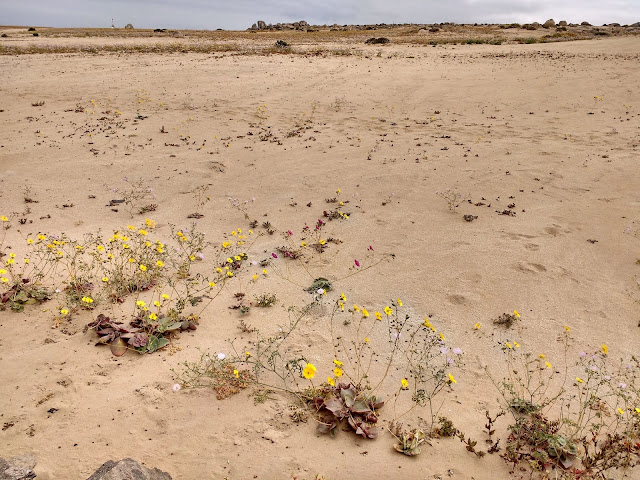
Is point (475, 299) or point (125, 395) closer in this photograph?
point (125, 395)

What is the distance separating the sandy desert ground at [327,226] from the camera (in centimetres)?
297

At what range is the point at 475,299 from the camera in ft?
15.1

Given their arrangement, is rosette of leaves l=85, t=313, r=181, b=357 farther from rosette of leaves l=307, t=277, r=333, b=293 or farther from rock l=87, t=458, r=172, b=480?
rosette of leaves l=307, t=277, r=333, b=293

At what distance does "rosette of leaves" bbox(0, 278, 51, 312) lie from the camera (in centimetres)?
421

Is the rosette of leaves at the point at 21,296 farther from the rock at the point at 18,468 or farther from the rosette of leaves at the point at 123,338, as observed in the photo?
the rock at the point at 18,468

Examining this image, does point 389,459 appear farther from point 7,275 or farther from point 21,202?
point 21,202

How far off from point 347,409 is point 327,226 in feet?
11.4

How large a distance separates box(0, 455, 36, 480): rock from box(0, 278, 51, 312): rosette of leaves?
201 centimetres

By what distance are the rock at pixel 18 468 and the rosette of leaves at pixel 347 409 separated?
182 cm

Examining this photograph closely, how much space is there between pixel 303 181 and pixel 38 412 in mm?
5520

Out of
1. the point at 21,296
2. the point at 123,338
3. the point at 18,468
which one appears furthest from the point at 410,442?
the point at 21,296

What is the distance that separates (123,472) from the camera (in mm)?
2340

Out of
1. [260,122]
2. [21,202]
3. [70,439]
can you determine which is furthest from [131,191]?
[70,439]

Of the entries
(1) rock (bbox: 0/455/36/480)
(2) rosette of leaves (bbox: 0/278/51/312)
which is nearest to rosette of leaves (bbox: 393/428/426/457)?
(1) rock (bbox: 0/455/36/480)
